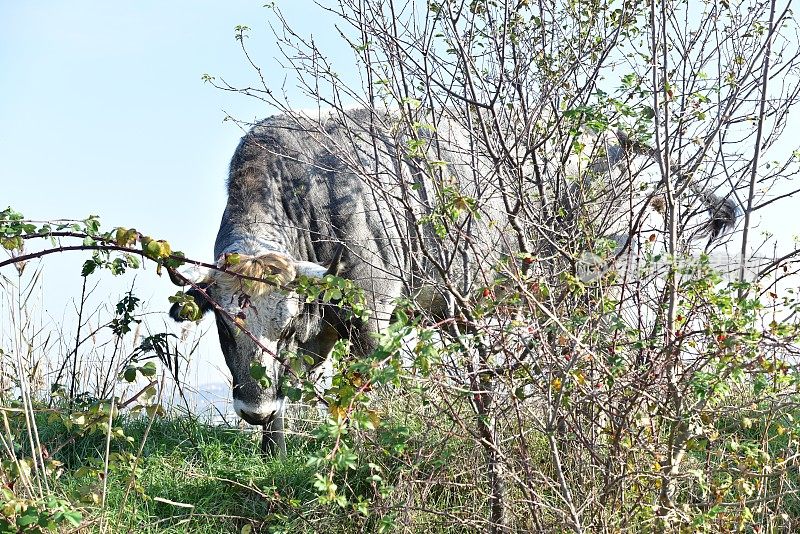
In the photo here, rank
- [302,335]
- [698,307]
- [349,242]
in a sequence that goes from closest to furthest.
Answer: [698,307] → [302,335] → [349,242]

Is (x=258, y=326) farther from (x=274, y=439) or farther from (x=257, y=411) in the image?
(x=274, y=439)

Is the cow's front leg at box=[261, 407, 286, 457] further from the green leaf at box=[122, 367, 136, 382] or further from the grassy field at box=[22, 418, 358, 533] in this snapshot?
the green leaf at box=[122, 367, 136, 382]

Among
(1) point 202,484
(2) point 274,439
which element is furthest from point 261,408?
(1) point 202,484

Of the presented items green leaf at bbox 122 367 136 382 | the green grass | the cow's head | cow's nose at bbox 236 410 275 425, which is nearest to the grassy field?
the green grass

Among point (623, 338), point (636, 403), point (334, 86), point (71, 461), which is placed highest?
point (334, 86)

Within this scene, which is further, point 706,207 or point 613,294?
point 706,207

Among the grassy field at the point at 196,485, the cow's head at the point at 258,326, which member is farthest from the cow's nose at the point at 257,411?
the grassy field at the point at 196,485

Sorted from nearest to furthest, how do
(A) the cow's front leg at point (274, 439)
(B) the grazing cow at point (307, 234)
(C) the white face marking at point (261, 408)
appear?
(A) the cow's front leg at point (274, 439), (C) the white face marking at point (261, 408), (B) the grazing cow at point (307, 234)

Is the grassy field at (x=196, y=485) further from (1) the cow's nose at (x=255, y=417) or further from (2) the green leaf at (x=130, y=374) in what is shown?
(2) the green leaf at (x=130, y=374)

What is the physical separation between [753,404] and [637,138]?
1.22 meters

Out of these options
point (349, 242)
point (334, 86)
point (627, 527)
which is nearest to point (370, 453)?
point (627, 527)

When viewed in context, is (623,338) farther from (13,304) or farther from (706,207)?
(13,304)

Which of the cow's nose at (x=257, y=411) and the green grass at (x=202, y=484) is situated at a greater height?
the cow's nose at (x=257, y=411)

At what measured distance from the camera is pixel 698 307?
343 cm
